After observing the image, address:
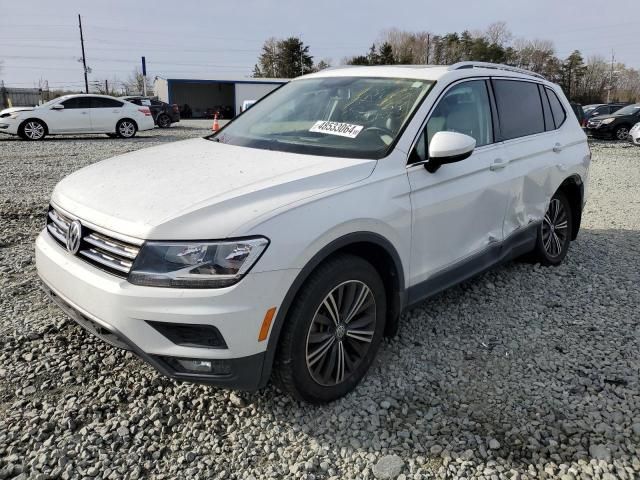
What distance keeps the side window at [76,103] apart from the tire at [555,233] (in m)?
15.8

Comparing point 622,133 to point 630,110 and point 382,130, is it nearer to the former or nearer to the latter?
point 630,110

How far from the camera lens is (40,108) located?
1603cm

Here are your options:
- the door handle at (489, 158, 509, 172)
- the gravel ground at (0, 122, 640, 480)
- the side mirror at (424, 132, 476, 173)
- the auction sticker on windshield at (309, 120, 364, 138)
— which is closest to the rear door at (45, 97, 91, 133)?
the gravel ground at (0, 122, 640, 480)

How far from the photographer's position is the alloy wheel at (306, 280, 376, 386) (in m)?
2.66

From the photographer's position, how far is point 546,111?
186 inches

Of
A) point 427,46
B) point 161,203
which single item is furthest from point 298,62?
point 161,203

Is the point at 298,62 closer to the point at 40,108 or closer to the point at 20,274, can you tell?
the point at 40,108

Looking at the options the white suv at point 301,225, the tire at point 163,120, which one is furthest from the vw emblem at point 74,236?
the tire at point 163,120

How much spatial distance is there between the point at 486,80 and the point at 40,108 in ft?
51.7

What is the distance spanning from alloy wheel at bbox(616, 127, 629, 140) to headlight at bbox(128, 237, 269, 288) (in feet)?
71.9

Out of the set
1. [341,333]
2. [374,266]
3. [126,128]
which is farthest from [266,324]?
[126,128]

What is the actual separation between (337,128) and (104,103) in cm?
1606

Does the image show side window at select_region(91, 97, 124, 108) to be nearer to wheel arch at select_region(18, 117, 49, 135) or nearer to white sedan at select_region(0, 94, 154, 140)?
white sedan at select_region(0, 94, 154, 140)

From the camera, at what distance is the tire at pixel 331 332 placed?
8.21 feet
